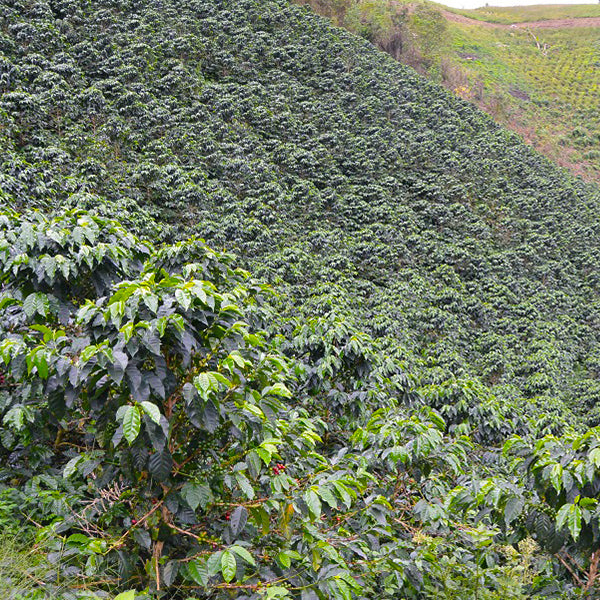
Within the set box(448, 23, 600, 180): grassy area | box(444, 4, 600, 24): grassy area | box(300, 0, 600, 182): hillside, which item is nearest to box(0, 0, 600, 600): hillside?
box(300, 0, 600, 182): hillside

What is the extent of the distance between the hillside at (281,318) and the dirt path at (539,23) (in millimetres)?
26025

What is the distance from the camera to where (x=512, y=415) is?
6297 millimetres

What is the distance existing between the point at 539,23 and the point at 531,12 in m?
4.24

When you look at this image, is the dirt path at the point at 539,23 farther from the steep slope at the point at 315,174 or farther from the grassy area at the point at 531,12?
the steep slope at the point at 315,174

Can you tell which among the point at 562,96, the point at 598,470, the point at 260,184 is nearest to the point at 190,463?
the point at 598,470

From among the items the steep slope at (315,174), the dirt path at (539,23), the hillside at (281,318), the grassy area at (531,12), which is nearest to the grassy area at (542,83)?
the dirt path at (539,23)

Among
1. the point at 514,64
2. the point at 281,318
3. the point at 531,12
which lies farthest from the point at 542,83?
the point at 281,318

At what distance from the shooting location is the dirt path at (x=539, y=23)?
39884mm

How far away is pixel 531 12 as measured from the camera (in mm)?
44500

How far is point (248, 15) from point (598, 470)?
20.7 metres

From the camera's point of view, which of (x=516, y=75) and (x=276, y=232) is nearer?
(x=276, y=232)

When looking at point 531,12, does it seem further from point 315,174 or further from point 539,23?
point 315,174

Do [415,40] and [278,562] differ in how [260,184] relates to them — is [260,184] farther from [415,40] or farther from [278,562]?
[415,40]

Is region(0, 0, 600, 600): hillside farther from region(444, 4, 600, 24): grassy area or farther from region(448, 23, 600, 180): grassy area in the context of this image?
region(444, 4, 600, 24): grassy area
